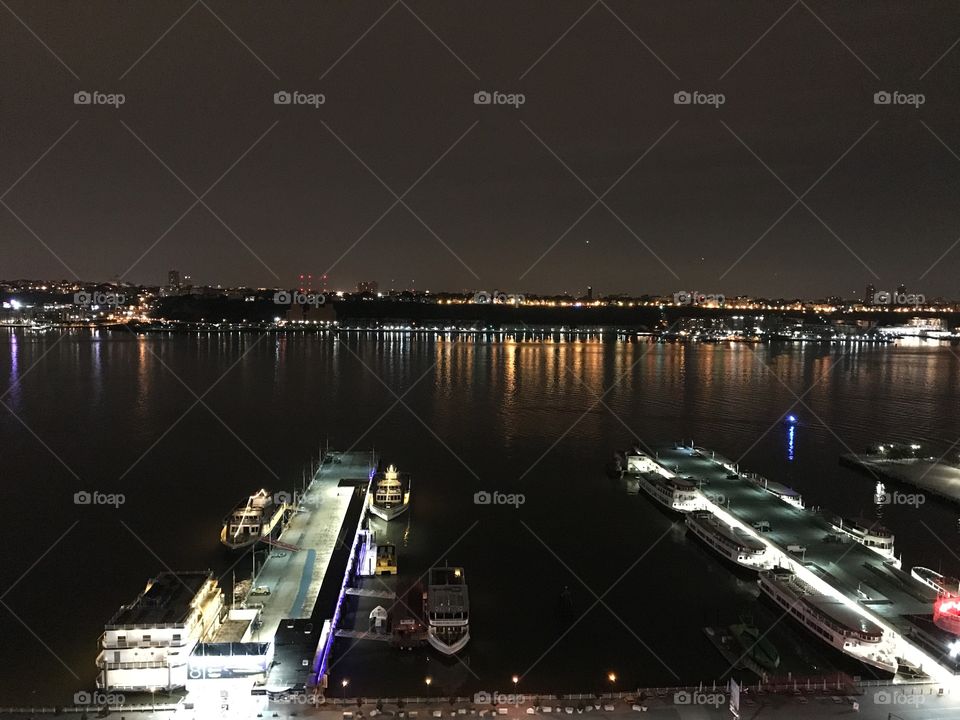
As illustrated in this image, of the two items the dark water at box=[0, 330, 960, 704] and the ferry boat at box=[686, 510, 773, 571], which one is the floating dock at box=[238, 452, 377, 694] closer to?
the dark water at box=[0, 330, 960, 704]

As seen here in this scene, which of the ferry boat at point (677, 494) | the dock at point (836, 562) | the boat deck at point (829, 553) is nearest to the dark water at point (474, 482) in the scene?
the ferry boat at point (677, 494)

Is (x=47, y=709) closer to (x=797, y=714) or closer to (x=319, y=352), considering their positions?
(x=797, y=714)

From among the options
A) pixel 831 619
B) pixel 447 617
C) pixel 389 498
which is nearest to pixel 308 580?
pixel 447 617

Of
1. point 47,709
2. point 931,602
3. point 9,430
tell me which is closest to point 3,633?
point 47,709

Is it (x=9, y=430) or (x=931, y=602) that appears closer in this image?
(x=931, y=602)

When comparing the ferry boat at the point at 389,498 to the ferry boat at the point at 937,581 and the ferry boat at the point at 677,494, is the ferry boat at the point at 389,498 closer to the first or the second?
the ferry boat at the point at 677,494

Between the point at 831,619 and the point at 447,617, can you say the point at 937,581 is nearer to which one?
the point at 831,619

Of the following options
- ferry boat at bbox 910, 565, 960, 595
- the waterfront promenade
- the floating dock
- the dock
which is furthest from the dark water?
ferry boat at bbox 910, 565, 960, 595
